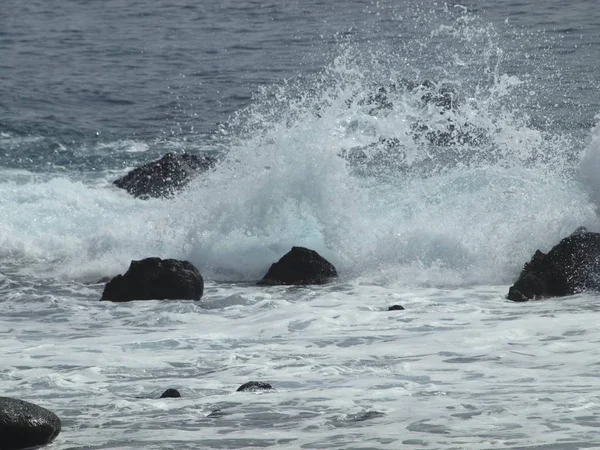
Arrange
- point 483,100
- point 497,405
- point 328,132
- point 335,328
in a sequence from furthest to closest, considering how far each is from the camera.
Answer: point 483,100 < point 328,132 < point 335,328 < point 497,405

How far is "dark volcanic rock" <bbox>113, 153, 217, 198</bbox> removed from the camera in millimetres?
18391

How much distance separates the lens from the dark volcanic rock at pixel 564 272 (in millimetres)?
12562

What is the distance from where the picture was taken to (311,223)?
15734 millimetres

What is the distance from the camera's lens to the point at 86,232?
1670 centimetres

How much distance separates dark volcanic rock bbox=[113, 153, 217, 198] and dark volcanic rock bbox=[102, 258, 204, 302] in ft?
16.3

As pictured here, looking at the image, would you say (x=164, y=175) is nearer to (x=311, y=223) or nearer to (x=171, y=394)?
(x=311, y=223)

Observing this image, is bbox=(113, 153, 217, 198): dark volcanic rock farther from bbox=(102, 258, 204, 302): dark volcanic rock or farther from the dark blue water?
bbox=(102, 258, 204, 302): dark volcanic rock

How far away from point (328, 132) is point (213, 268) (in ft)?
7.40

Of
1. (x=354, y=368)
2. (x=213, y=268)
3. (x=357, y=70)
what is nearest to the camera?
(x=354, y=368)

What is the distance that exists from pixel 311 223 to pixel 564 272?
391 cm

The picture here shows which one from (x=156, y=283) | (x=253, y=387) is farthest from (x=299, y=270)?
(x=253, y=387)

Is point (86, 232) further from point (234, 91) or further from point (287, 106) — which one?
→ point (234, 91)

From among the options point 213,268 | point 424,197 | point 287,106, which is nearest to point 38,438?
point 213,268

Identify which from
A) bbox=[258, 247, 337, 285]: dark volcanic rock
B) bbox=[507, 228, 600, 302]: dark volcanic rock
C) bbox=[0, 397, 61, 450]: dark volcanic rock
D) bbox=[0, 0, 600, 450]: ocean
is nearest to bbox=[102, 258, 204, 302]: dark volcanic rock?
bbox=[0, 0, 600, 450]: ocean
